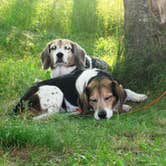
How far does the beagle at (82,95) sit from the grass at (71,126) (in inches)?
8.6

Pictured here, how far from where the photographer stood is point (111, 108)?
25.1 ft

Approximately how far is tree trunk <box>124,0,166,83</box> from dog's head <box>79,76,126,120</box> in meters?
0.93

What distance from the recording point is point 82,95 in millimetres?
7828

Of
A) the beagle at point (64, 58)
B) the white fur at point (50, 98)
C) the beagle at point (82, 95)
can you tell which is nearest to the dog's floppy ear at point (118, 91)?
the beagle at point (82, 95)

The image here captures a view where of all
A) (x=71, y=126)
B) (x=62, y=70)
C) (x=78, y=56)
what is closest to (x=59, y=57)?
(x=62, y=70)

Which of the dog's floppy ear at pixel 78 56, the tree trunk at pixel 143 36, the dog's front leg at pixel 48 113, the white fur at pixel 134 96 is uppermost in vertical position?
the tree trunk at pixel 143 36

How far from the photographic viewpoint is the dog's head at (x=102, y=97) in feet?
24.8

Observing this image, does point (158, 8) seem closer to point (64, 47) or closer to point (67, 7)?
point (64, 47)

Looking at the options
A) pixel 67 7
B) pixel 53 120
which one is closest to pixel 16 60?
pixel 67 7

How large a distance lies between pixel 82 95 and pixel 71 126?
1260mm

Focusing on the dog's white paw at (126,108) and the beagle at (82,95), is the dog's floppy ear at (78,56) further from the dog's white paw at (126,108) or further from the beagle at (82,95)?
the dog's white paw at (126,108)

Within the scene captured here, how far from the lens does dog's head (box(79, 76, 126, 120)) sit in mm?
7557

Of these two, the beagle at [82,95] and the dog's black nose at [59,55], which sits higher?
the dog's black nose at [59,55]

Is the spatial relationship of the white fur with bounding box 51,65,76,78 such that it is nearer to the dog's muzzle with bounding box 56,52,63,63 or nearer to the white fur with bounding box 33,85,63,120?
the dog's muzzle with bounding box 56,52,63,63
